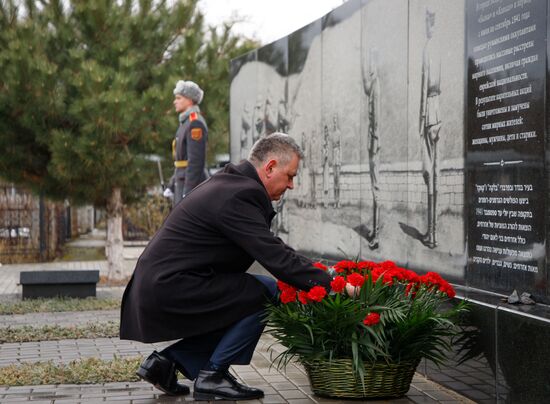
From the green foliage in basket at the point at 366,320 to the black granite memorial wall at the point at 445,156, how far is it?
10.7 inches

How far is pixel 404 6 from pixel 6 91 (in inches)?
293

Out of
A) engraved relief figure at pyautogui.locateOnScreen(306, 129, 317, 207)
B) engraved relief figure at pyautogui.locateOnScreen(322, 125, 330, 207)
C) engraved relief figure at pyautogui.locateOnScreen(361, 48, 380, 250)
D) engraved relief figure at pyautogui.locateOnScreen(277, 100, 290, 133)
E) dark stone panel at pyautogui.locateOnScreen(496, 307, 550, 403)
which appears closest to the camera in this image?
dark stone panel at pyautogui.locateOnScreen(496, 307, 550, 403)

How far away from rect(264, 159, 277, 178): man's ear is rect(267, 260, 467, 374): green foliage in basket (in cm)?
61

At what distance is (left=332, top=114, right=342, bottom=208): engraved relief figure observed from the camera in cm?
845

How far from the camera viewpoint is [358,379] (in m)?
5.09

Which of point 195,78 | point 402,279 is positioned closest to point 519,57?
point 402,279

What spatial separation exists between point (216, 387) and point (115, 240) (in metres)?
9.20

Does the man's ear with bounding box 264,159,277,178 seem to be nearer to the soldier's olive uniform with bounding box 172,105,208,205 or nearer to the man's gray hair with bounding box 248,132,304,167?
the man's gray hair with bounding box 248,132,304,167

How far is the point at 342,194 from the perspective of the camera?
27.5 feet

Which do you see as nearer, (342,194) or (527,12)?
(527,12)

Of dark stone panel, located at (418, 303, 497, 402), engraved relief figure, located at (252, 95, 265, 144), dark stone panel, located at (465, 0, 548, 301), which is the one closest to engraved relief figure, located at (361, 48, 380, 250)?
dark stone panel, located at (465, 0, 548, 301)

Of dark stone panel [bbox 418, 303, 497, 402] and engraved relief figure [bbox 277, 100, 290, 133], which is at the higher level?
engraved relief figure [bbox 277, 100, 290, 133]

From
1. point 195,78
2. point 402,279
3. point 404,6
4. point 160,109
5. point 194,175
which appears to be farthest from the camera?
point 195,78

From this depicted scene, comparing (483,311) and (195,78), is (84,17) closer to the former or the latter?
(195,78)
